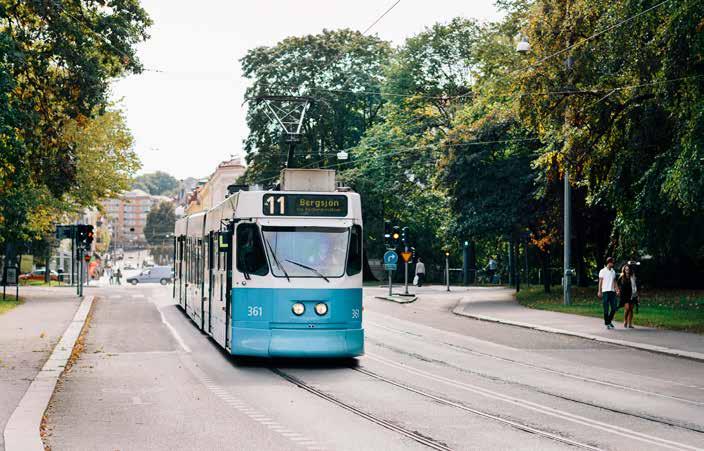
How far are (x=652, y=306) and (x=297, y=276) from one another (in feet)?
71.6

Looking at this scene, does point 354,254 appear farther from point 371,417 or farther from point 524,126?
point 524,126

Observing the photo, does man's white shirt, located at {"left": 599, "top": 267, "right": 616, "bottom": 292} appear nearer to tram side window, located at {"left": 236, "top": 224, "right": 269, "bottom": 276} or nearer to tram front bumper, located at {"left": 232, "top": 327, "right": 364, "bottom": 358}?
tram front bumper, located at {"left": 232, "top": 327, "right": 364, "bottom": 358}

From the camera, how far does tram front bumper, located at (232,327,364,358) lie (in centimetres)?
1594

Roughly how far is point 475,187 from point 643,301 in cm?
829

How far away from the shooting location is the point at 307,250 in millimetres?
16344

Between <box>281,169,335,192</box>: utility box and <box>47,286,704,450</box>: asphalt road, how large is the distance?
3.00 meters

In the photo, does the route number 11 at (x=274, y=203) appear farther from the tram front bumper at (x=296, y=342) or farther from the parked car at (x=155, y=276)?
the parked car at (x=155, y=276)

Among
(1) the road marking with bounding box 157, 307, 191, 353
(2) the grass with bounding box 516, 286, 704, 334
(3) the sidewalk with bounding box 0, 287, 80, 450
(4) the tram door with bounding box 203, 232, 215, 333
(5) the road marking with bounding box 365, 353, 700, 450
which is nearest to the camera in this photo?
(5) the road marking with bounding box 365, 353, 700, 450

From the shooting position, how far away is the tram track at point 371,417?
938 centimetres

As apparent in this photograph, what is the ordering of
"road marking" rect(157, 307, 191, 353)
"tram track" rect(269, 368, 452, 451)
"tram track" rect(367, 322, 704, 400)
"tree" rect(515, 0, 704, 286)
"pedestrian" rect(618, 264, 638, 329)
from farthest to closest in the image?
"pedestrian" rect(618, 264, 638, 329) → "tree" rect(515, 0, 704, 286) → "road marking" rect(157, 307, 191, 353) → "tram track" rect(367, 322, 704, 400) → "tram track" rect(269, 368, 452, 451)

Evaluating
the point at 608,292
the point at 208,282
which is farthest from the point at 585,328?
the point at 208,282

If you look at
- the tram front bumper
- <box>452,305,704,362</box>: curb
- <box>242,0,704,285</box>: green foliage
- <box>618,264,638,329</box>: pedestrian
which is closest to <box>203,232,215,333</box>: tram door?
the tram front bumper

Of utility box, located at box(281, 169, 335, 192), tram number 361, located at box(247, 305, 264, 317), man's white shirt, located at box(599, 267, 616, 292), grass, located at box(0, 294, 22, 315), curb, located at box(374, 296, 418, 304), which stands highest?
utility box, located at box(281, 169, 335, 192)

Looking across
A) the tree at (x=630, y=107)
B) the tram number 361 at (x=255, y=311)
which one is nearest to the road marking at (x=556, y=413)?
the tram number 361 at (x=255, y=311)
